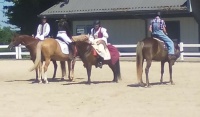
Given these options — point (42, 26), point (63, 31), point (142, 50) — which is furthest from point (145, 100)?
point (42, 26)

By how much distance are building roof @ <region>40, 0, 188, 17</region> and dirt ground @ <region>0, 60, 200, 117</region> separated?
48.2ft

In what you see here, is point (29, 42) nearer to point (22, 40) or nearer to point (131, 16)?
point (22, 40)

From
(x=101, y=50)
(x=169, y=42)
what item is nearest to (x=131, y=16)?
(x=101, y=50)

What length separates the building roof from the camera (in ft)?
114

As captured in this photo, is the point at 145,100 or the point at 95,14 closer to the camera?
the point at 145,100

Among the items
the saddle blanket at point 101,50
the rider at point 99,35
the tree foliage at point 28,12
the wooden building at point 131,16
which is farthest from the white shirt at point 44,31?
the tree foliage at point 28,12

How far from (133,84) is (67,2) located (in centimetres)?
2356

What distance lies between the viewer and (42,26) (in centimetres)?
2038

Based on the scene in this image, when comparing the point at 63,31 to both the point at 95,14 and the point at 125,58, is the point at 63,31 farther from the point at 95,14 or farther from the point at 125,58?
the point at 95,14

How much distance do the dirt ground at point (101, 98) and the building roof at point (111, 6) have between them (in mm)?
14691

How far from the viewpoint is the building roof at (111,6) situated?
34.9m

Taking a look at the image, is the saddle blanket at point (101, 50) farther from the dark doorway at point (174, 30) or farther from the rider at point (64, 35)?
the dark doorway at point (174, 30)

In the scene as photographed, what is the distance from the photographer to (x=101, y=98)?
14352 millimetres

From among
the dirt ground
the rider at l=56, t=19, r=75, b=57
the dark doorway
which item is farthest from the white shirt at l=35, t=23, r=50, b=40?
the dark doorway
